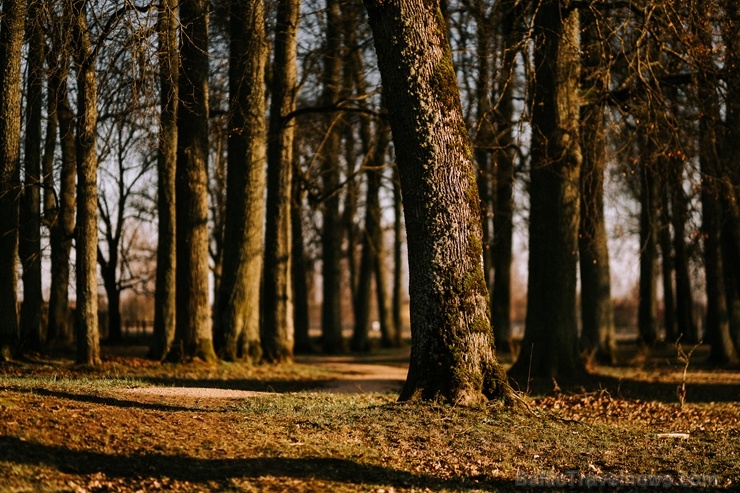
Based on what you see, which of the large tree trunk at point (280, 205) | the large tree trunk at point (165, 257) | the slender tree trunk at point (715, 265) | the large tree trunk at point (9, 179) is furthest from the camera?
the large tree trunk at point (280, 205)

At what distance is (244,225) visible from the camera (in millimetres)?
18688

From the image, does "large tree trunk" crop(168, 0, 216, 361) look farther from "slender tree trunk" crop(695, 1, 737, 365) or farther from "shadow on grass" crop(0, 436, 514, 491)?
"shadow on grass" crop(0, 436, 514, 491)

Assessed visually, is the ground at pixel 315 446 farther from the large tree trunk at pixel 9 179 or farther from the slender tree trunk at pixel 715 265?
the slender tree trunk at pixel 715 265

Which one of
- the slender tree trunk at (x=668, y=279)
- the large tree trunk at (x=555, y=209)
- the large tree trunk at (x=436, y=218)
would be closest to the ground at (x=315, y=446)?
the large tree trunk at (x=436, y=218)

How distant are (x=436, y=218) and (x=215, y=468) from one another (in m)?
3.85

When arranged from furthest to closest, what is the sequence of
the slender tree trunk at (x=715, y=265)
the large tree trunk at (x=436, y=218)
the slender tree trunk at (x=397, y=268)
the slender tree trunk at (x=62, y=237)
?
the slender tree trunk at (x=397, y=268), the slender tree trunk at (x=62, y=237), the slender tree trunk at (x=715, y=265), the large tree trunk at (x=436, y=218)

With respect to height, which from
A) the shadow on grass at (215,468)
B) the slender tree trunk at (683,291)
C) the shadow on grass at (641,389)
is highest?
the slender tree trunk at (683,291)

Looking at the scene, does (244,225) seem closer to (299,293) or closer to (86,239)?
(86,239)

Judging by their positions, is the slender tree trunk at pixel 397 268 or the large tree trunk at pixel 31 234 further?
the slender tree trunk at pixel 397 268

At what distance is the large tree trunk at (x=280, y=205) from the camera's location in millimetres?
19875

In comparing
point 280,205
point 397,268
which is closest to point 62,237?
point 280,205

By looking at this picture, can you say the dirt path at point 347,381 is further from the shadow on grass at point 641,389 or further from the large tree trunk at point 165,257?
the large tree trunk at point 165,257

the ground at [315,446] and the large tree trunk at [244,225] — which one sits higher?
the large tree trunk at [244,225]

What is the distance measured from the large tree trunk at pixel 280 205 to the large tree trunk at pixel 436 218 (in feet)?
34.4
